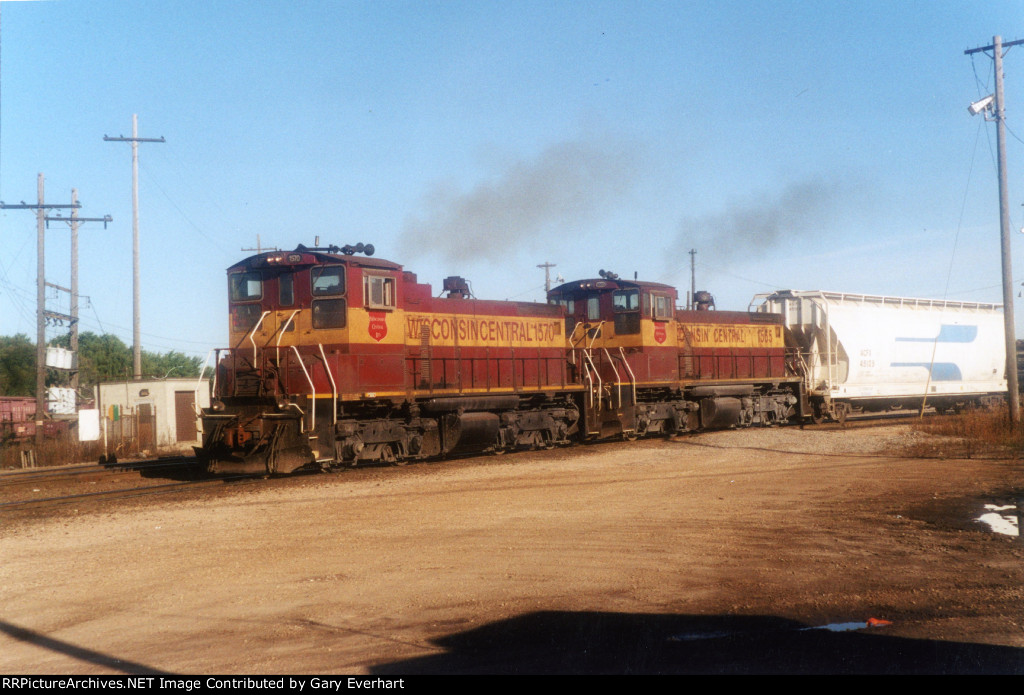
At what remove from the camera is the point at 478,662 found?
16.9 feet

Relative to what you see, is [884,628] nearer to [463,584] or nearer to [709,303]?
[463,584]

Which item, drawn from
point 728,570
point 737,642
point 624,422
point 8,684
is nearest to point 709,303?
point 624,422

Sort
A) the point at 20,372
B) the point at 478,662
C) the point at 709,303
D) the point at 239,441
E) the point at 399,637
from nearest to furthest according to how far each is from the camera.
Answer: the point at 478,662 < the point at 399,637 < the point at 239,441 < the point at 709,303 < the point at 20,372

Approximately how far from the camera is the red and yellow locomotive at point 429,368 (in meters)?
14.5

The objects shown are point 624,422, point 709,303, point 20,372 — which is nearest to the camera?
point 624,422

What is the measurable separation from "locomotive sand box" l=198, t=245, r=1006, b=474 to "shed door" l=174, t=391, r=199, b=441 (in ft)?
45.8

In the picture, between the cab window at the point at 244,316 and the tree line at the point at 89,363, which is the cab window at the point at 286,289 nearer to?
the cab window at the point at 244,316

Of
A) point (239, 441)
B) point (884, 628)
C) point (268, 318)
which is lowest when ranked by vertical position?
point (884, 628)

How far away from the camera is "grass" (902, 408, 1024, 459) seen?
53.3 ft

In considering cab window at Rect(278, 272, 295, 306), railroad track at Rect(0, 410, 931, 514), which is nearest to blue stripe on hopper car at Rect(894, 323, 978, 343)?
railroad track at Rect(0, 410, 931, 514)

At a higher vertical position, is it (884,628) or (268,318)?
(268,318)

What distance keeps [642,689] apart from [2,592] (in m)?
6.03

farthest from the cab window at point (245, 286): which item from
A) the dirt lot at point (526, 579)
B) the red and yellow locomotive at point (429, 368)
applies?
the dirt lot at point (526, 579)

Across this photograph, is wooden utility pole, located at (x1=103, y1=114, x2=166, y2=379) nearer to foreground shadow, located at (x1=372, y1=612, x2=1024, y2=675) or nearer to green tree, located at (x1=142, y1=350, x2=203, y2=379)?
foreground shadow, located at (x1=372, y1=612, x2=1024, y2=675)
